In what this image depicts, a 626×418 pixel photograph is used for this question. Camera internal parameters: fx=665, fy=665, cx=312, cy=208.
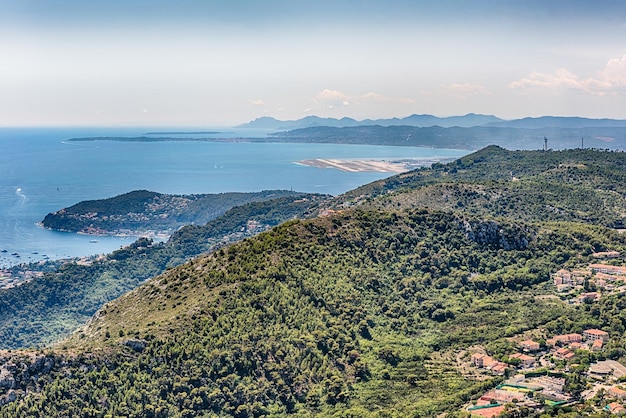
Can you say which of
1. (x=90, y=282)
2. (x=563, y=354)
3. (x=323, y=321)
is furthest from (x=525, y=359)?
(x=90, y=282)

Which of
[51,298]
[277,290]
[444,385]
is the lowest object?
[51,298]

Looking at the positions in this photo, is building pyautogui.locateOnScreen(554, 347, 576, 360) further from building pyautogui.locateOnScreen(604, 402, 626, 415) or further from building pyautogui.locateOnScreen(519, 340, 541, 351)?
building pyautogui.locateOnScreen(604, 402, 626, 415)

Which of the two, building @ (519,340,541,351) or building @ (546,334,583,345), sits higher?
building @ (546,334,583,345)

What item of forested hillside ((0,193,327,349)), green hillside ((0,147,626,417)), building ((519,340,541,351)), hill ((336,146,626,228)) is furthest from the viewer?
hill ((336,146,626,228))

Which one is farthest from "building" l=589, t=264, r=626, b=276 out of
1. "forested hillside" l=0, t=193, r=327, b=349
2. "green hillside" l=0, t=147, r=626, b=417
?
"forested hillside" l=0, t=193, r=327, b=349

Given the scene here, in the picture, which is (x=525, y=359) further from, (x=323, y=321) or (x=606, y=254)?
(x=606, y=254)

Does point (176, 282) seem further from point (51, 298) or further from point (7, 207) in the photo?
point (7, 207)

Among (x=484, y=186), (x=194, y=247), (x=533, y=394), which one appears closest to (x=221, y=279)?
(x=533, y=394)

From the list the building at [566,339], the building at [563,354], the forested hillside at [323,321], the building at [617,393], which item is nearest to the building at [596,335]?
the building at [566,339]
